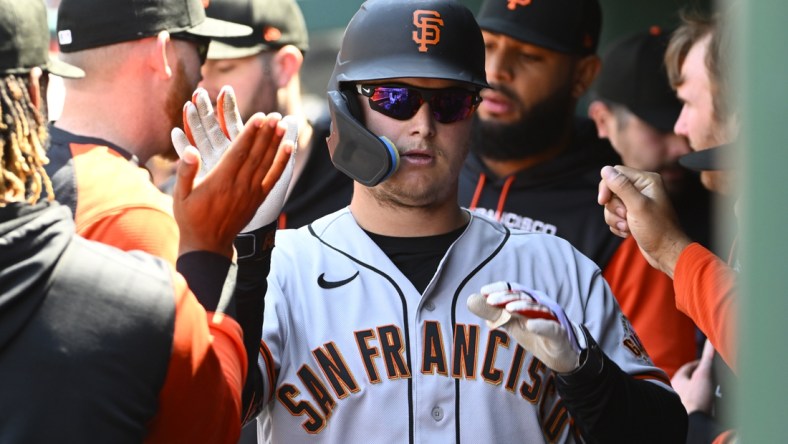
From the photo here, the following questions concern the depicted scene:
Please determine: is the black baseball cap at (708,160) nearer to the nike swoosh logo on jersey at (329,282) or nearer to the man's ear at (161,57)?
the nike swoosh logo on jersey at (329,282)

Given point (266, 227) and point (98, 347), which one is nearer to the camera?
point (98, 347)

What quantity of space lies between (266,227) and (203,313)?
1.09 feet

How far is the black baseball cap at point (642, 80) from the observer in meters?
4.20

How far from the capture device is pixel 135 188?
2.53 metres

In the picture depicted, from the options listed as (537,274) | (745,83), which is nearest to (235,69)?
(537,274)

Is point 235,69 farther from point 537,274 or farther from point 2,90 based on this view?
point 2,90

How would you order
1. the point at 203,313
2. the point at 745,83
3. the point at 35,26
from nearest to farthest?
the point at 745,83 < the point at 203,313 < the point at 35,26

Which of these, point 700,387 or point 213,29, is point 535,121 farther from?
point 213,29

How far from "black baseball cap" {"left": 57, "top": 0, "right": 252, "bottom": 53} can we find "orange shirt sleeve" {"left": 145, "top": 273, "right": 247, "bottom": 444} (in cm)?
127

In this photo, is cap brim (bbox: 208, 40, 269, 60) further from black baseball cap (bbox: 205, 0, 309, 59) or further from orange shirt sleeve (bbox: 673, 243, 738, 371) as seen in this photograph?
orange shirt sleeve (bbox: 673, 243, 738, 371)

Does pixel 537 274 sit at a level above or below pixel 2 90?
below

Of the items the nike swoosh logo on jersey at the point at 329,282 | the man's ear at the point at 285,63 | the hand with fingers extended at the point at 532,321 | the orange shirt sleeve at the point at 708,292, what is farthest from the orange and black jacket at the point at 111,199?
the man's ear at the point at 285,63

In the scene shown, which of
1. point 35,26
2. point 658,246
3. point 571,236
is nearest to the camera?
point 35,26

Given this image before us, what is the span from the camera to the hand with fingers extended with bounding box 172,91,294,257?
72.9 inches
